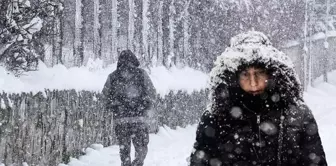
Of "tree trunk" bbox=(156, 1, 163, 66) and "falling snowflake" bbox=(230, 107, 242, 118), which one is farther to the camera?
"tree trunk" bbox=(156, 1, 163, 66)

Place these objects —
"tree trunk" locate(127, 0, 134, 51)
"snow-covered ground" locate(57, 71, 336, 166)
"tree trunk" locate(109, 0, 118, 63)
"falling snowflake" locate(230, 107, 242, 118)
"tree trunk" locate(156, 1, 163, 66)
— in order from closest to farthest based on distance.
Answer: "falling snowflake" locate(230, 107, 242, 118) → "snow-covered ground" locate(57, 71, 336, 166) → "tree trunk" locate(109, 0, 118, 63) → "tree trunk" locate(127, 0, 134, 51) → "tree trunk" locate(156, 1, 163, 66)

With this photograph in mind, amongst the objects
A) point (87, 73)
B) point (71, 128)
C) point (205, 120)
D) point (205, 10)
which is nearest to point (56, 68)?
point (87, 73)

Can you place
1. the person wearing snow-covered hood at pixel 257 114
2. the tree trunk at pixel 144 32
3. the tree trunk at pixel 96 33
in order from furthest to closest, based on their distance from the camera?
1. the tree trunk at pixel 144 32
2. the tree trunk at pixel 96 33
3. the person wearing snow-covered hood at pixel 257 114

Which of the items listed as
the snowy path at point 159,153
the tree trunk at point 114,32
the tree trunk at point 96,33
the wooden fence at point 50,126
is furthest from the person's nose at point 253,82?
the tree trunk at point 114,32

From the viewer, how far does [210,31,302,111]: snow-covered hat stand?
9.35 ft

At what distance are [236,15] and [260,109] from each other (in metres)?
21.4

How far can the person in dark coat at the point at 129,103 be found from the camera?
6.95 metres

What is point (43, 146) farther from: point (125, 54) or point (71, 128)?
point (125, 54)

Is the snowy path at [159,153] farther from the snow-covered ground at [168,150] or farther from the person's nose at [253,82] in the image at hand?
the person's nose at [253,82]

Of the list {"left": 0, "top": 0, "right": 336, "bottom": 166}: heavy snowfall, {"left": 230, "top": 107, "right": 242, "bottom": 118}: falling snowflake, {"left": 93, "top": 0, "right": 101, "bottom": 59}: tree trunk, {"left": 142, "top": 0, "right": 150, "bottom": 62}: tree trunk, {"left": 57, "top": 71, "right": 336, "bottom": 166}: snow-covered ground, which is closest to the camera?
{"left": 230, "top": 107, "right": 242, "bottom": 118}: falling snowflake

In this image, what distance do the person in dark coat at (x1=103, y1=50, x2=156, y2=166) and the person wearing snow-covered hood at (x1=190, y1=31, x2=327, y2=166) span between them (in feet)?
13.1

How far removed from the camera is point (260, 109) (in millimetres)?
2818

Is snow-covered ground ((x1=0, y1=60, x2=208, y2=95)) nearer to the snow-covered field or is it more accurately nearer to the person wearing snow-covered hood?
the snow-covered field

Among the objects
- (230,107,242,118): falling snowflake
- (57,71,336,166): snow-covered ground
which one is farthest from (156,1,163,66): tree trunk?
(230,107,242,118): falling snowflake
